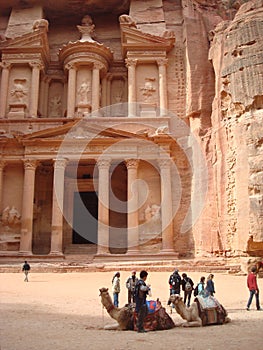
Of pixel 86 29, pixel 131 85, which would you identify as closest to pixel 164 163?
pixel 131 85

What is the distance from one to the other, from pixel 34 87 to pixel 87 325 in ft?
79.5

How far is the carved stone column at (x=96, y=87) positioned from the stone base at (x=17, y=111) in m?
5.11

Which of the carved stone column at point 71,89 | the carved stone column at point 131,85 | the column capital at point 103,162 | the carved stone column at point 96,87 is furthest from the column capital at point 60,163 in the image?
the carved stone column at point 131,85

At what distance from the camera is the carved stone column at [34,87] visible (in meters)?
29.2

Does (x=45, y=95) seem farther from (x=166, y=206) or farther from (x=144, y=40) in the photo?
(x=166, y=206)

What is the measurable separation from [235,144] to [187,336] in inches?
610

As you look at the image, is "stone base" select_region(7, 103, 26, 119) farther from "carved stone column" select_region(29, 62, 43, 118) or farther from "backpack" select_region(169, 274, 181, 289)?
"backpack" select_region(169, 274, 181, 289)

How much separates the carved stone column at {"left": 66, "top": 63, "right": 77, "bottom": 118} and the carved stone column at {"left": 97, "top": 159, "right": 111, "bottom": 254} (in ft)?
17.7

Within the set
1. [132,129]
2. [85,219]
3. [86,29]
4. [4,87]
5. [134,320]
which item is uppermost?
[86,29]

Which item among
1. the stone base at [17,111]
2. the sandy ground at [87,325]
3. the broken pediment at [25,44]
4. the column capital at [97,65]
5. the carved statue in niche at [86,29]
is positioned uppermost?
→ the carved statue in niche at [86,29]

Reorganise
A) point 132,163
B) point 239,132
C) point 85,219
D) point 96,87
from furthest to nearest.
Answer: point 96,87, point 85,219, point 132,163, point 239,132

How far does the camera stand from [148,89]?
1180 inches

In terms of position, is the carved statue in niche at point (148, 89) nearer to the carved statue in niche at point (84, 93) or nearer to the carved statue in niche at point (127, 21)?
the carved statue in niche at point (84, 93)

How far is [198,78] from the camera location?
28203 millimetres
